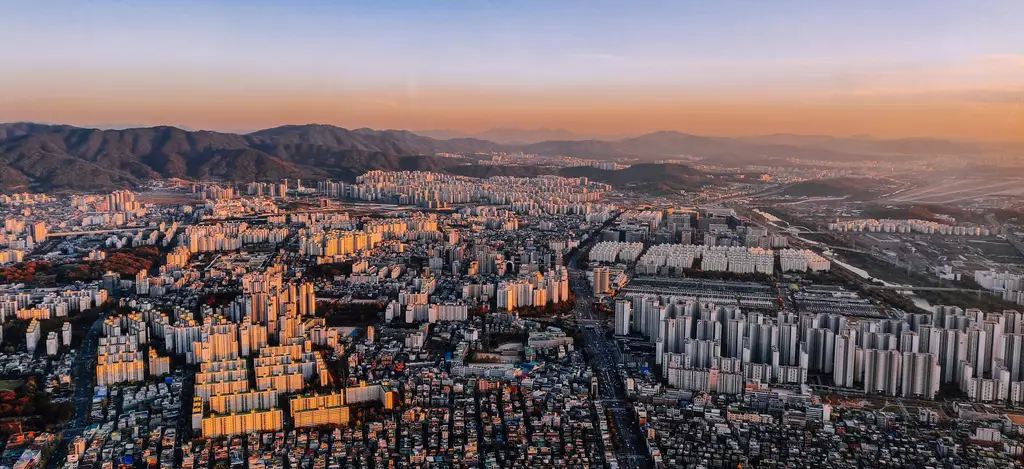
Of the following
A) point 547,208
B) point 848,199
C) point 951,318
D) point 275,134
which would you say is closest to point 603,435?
point 951,318

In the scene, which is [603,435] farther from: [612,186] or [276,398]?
[612,186]

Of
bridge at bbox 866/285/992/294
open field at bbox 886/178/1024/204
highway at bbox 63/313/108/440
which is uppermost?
open field at bbox 886/178/1024/204

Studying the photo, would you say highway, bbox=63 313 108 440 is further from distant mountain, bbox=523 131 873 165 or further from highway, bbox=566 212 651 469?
distant mountain, bbox=523 131 873 165

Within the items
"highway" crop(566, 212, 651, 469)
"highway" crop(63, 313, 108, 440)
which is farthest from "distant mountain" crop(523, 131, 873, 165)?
"highway" crop(63, 313, 108, 440)

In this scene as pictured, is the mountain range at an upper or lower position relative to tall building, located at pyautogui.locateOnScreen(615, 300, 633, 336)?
upper

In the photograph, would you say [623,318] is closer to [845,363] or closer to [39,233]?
[845,363]

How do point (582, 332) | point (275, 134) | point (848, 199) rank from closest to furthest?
point (582, 332) → point (848, 199) → point (275, 134)

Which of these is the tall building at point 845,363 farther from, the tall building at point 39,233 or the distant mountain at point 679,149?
the distant mountain at point 679,149

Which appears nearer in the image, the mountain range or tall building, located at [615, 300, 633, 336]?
tall building, located at [615, 300, 633, 336]
